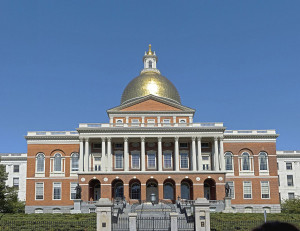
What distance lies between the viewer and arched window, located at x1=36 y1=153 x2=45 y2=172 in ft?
222

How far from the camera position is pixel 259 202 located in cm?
6638

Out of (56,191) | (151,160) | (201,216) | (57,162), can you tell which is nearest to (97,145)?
(57,162)

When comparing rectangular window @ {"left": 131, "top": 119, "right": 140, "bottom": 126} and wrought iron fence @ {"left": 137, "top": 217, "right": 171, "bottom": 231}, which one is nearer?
wrought iron fence @ {"left": 137, "top": 217, "right": 171, "bottom": 231}

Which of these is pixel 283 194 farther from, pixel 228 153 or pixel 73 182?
pixel 73 182

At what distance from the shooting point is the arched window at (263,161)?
67.4 metres

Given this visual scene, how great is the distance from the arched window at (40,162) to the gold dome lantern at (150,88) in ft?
52.8

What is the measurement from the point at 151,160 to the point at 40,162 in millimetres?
17225

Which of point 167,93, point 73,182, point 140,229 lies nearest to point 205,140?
point 167,93

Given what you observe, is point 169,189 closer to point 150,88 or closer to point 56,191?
point 56,191

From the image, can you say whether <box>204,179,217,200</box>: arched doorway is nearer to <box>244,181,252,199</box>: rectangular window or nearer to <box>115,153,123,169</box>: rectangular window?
<box>244,181,252,199</box>: rectangular window

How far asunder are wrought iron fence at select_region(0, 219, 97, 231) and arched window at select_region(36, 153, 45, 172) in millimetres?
36662

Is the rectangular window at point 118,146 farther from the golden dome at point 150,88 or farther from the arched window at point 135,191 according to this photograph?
the golden dome at point 150,88

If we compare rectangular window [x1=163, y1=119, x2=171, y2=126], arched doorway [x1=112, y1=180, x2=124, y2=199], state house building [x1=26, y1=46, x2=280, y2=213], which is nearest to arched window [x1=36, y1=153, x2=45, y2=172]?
state house building [x1=26, y1=46, x2=280, y2=213]

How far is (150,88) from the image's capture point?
7300 cm
